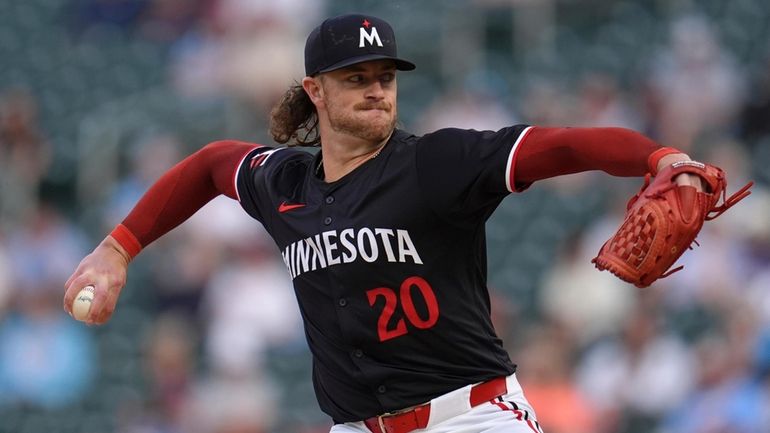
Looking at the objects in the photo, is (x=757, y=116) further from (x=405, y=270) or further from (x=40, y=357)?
(x=405, y=270)

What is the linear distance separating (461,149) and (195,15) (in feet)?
28.4

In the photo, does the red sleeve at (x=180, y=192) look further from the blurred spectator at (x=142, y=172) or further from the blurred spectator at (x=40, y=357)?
the blurred spectator at (x=142, y=172)

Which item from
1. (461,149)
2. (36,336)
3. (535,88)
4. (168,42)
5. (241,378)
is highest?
(168,42)

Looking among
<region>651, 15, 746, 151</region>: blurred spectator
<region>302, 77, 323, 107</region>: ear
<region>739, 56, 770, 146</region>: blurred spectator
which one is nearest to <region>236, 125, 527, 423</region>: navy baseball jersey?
<region>302, 77, 323, 107</region>: ear

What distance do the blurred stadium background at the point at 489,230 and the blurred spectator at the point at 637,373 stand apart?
0.01 meters

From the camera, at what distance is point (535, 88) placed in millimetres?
10438

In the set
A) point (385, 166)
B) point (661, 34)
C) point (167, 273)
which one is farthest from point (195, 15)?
point (385, 166)

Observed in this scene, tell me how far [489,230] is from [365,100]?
5.91 meters

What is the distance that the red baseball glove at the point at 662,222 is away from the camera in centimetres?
354

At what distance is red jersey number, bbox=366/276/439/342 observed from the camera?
4.17 metres

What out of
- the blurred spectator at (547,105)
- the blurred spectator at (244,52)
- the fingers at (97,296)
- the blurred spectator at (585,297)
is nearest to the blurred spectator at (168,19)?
the blurred spectator at (244,52)

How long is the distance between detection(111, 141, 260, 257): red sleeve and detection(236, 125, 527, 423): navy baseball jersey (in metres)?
0.57

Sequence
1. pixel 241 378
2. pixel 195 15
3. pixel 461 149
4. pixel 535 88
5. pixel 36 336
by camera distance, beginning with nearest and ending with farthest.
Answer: pixel 461 149 → pixel 241 378 → pixel 36 336 → pixel 535 88 → pixel 195 15

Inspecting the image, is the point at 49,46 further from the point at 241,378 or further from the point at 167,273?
the point at 241,378
